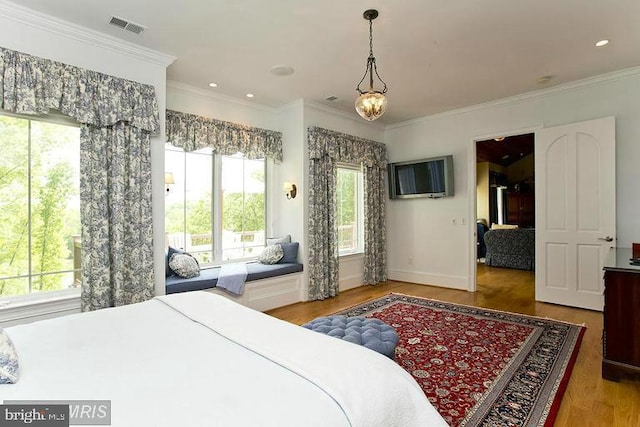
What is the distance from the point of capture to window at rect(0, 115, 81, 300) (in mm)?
2703

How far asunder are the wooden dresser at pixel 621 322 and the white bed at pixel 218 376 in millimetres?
2096

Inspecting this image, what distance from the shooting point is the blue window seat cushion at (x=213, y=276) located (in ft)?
11.4

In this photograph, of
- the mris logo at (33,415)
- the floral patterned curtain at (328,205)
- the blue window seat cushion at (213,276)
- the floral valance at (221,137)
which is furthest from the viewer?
the floral patterned curtain at (328,205)

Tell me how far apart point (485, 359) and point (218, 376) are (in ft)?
7.91

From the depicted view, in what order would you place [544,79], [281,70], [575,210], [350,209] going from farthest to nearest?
1. [350,209]
2. [575,210]
3. [544,79]
4. [281,70]

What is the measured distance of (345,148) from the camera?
5242 mm

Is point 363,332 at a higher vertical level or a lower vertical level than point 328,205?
lower

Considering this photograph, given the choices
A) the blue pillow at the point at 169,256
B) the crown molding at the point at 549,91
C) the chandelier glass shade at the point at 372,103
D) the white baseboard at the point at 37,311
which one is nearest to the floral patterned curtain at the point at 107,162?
the white baseboard at the point at 37,311

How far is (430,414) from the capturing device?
122 cm

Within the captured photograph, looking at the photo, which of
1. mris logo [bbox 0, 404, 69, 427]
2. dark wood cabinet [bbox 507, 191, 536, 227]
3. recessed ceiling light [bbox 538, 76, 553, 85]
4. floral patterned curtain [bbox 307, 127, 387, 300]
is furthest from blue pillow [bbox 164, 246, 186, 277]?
dark wood cabinet [bbox 507, 191, 536, 227]

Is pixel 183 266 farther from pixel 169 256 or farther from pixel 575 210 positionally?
pixel 575 210

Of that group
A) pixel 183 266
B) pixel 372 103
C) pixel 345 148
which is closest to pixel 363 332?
pixel 372 103

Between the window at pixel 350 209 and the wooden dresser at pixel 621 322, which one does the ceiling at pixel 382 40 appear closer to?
the window at pixel 350 209

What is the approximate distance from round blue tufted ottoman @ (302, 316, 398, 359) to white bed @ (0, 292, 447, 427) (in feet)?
1.98
